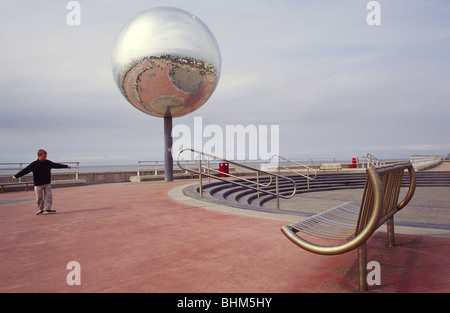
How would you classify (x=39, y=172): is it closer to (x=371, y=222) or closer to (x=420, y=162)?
(x=371, y=222)

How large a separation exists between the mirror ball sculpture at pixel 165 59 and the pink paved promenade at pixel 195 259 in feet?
20.6

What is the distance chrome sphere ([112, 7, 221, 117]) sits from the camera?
975cm

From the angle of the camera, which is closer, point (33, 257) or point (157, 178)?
point (33, 257)

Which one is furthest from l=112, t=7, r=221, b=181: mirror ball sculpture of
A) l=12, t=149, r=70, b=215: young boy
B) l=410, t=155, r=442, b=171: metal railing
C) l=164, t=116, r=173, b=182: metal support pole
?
l=410, t=155, r=442, b=171: metal railing

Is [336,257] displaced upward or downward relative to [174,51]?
downward

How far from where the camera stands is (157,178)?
598 inches

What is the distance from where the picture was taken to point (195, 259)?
313cm

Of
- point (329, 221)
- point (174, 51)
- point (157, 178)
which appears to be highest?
point (174, 51)

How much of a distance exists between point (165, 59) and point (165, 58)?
0.10ft

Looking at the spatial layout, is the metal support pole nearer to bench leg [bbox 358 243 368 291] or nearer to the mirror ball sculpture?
the mirror ball sculpture
